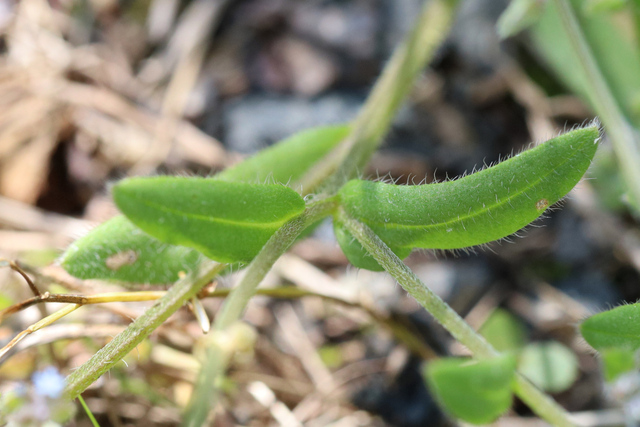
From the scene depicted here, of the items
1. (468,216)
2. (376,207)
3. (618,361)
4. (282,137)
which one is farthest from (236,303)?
(282,137)

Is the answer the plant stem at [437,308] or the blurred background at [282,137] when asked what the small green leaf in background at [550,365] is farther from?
the plant stem at [437,308]

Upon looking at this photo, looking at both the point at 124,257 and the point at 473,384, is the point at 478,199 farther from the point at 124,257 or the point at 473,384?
the point at 124,257

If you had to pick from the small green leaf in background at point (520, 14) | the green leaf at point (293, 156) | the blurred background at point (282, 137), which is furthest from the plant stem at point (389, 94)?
the small green leaf in background at point (520, 14)

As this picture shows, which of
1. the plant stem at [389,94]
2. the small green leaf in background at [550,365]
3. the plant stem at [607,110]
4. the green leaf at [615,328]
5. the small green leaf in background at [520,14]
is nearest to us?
the green leaf at [615,328]

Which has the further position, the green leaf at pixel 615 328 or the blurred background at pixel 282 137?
the blurred background at pixel 282 137

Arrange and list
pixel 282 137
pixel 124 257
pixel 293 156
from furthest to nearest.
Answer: pixel 282 137 < pixel 293 156 < pixel 124 257

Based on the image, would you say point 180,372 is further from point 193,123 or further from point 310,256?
point 193,123
